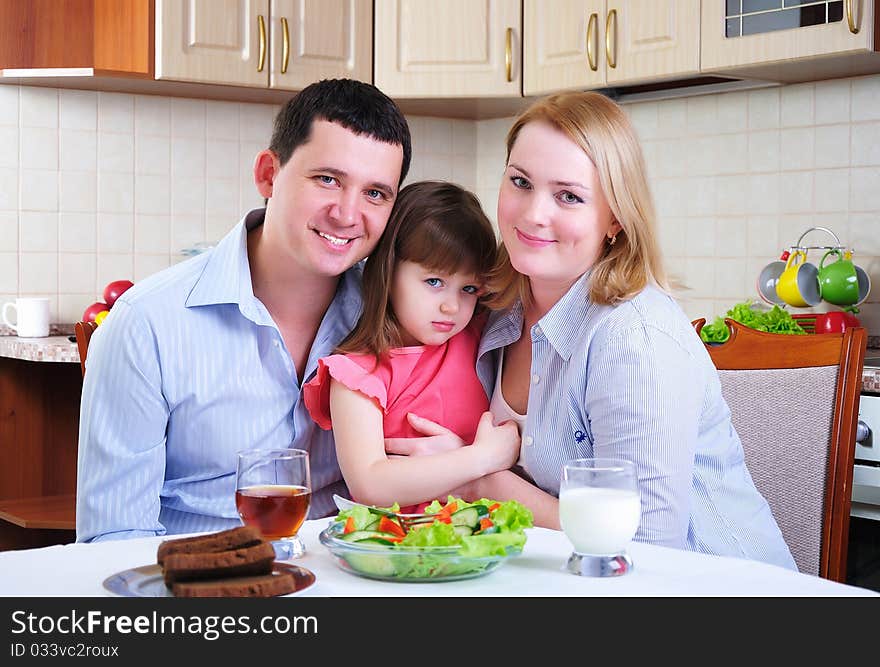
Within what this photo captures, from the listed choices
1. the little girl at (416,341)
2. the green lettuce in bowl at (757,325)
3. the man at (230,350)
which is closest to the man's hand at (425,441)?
the little girl at (416,341)

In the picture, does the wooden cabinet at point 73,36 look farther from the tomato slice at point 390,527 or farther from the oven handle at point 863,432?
the tomato slice at point 390,527

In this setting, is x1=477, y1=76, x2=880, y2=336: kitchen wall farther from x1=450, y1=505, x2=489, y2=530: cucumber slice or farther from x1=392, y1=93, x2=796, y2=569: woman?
x1=450, y1=505, x2=489, y2=530: cucumber slice

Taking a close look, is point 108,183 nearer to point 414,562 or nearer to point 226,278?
point 226,278

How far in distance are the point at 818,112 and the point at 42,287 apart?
2.36m

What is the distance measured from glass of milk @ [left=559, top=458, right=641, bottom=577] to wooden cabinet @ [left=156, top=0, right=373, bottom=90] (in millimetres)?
2579

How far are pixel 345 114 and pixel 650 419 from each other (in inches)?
25.4

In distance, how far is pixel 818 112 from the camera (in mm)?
3104

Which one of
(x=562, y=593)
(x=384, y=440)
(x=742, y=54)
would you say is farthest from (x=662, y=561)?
(x=742, y=54)

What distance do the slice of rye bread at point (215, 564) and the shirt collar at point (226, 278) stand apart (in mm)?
738

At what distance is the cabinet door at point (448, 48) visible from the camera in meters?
3.44

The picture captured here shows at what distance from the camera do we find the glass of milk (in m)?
1.05

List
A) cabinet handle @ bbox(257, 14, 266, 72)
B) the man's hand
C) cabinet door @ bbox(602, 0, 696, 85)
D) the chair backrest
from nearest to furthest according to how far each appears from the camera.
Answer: the man's hand, the chair backrest, cabinet door @ bbox(602, 0, 696, 85), cabinet handle @ bbox(257, 14, 266, 72)

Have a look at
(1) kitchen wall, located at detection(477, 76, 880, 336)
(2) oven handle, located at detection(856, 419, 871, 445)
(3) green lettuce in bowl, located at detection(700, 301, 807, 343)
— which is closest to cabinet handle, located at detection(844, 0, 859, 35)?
(1) kitchen wall, located at detection(477, 76, 880, 336)
